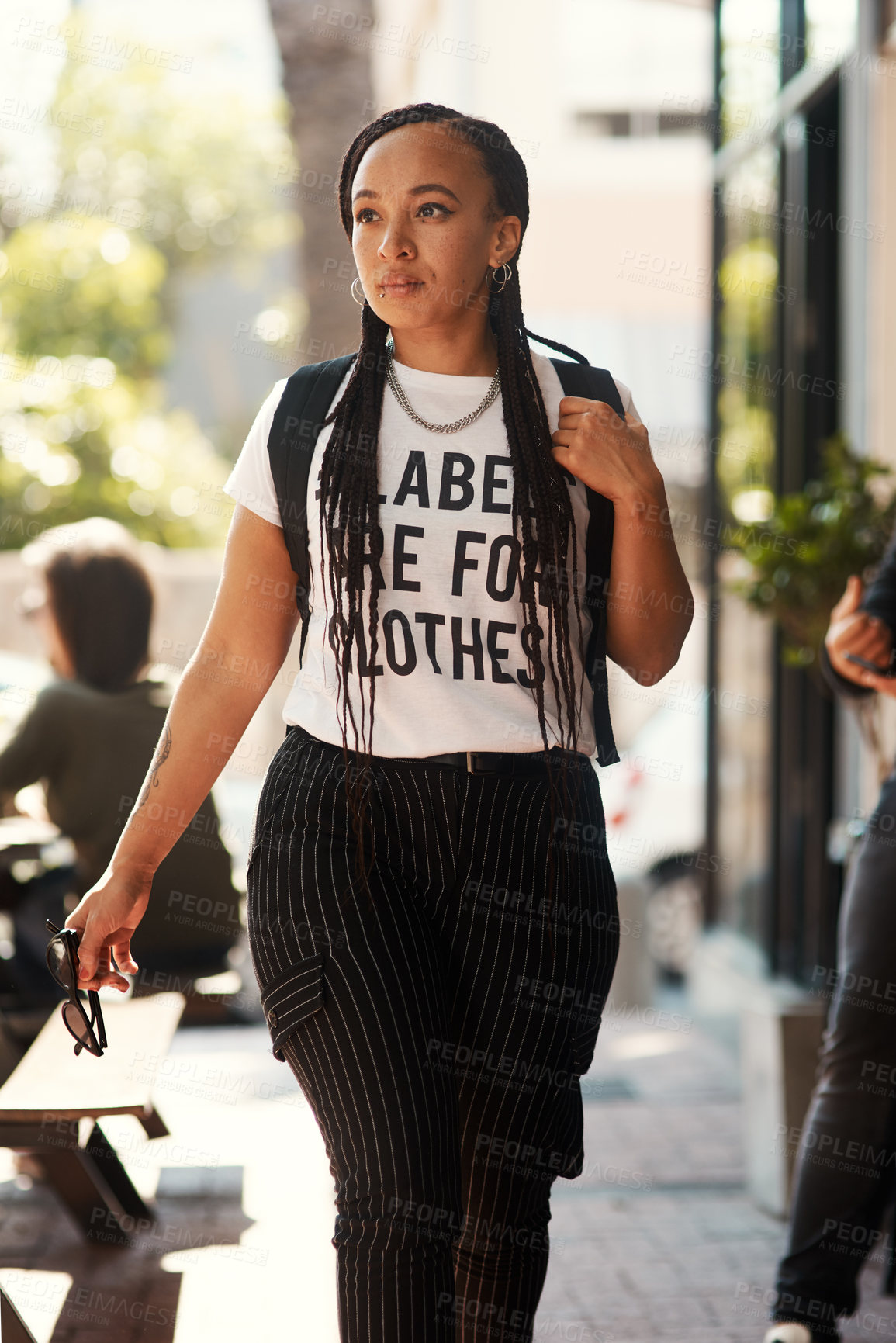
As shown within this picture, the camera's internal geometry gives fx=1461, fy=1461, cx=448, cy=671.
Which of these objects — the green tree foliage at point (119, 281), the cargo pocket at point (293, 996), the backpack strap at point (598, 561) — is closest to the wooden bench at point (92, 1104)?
the cargo pocket at point (293, 996)

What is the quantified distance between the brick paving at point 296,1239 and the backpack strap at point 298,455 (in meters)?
1.82

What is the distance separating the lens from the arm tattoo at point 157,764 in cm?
201

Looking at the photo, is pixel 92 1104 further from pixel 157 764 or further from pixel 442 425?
pixel 442 425

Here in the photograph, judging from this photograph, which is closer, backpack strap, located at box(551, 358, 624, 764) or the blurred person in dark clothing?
backpack strap, located at box(551, 358, 624, 764)

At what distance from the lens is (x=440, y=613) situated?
1856mm

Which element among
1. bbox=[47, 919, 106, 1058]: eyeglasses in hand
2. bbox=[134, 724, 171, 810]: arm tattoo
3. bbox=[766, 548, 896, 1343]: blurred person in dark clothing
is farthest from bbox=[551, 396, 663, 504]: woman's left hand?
bbox=[766, 548, 896, 1343]: blurred person in dark clothing

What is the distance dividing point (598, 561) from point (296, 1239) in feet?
7.35

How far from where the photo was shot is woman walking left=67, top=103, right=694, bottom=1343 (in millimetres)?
1797

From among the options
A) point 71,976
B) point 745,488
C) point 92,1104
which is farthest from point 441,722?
point 745,488

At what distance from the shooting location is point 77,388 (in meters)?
15.0

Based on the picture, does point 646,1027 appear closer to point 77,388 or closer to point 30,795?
point 30,795

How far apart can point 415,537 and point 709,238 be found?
5512mm

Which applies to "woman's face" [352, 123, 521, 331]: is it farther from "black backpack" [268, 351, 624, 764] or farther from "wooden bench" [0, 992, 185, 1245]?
"wooden bench" [0, 992, 185, 1245]

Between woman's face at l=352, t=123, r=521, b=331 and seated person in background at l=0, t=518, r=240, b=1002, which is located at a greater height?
woman's face at l=352, t=123, r=521, b=331
